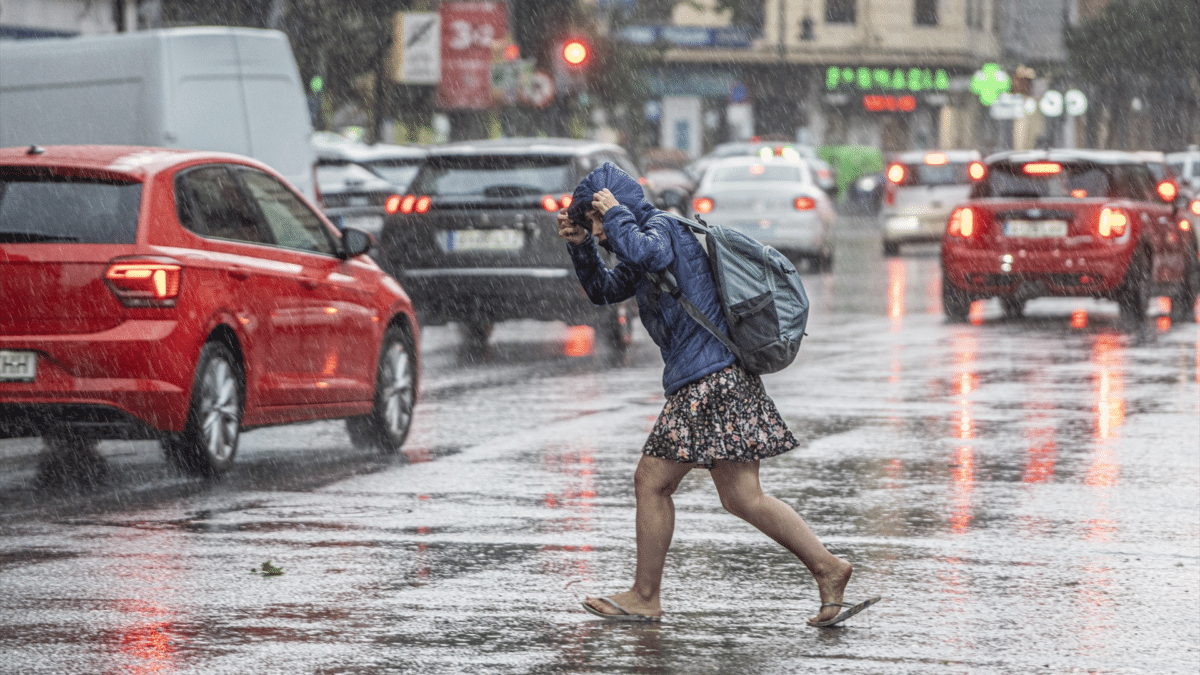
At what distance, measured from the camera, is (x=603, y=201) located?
21.6ft

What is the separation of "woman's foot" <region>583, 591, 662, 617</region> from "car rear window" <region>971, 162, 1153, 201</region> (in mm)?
13714

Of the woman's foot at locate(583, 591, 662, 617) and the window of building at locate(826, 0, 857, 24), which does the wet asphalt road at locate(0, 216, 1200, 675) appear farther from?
the window of building at locate(826, 0, 857, 24)

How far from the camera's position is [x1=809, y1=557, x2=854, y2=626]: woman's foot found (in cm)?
660

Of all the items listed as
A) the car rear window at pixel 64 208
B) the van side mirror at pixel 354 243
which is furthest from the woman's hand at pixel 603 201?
the van side mirror at pixel 354 243

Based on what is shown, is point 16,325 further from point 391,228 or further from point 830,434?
point 391,228

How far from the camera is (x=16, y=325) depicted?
941cm

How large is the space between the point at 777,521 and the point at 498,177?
10077 mm

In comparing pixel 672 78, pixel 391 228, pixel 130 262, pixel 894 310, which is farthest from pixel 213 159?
pixel 672 78

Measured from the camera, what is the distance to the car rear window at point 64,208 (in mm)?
9516

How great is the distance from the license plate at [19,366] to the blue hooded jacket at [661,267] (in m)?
3.52

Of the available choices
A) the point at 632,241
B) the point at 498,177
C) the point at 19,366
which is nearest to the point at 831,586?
the point at 632,241

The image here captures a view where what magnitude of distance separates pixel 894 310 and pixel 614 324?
5968 mm

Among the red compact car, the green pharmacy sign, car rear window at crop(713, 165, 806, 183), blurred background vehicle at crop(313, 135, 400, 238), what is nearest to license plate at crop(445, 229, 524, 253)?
blurred background vehicle at crop(313, 135, 400, 238)

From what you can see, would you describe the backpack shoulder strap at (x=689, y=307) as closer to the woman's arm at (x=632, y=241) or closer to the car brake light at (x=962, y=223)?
the woman's arm at (x=632, y=241)
